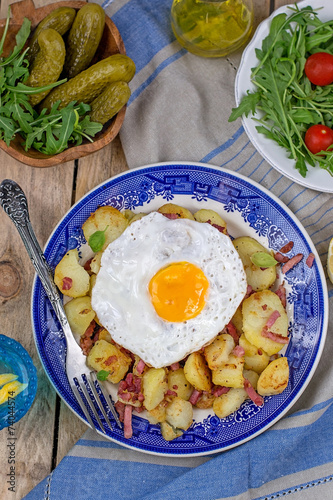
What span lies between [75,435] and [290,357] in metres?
1.52

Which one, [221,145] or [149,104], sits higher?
[149,104]

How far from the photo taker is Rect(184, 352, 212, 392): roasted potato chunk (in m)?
2.90

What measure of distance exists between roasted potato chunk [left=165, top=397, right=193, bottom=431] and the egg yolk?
52 centimetres

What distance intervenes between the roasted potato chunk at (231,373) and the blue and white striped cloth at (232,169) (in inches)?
18.5

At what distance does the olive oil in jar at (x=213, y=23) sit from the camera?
127 inches

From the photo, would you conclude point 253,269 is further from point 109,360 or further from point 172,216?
point 109,360

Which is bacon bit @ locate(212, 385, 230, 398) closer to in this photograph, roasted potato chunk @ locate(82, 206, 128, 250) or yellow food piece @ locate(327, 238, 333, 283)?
yellow food piece @ locate(327, 238, 333, 283)

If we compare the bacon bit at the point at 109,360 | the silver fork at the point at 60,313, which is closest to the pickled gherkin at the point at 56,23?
the silver fork at the point at 60,313

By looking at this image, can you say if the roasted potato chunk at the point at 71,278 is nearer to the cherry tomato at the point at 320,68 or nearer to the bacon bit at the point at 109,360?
the bacon bit at the point at 109,360

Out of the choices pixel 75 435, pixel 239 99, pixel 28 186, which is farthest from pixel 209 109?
pixel 75 435

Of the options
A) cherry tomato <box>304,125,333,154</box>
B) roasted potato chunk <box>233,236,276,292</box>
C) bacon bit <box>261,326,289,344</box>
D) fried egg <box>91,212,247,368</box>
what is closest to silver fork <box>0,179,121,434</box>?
fried egg <box>91,212,247,368</box>

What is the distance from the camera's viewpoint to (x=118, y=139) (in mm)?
3455

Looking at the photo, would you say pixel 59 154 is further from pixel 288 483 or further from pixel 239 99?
pixel 288 483

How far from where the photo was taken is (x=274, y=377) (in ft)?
9.37
